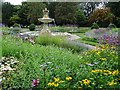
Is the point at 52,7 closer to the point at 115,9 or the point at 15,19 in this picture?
the point at 15,19

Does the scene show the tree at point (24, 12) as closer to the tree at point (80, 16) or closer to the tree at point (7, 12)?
the tree at point (7, 12)

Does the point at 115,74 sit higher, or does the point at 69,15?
the point at 69,15

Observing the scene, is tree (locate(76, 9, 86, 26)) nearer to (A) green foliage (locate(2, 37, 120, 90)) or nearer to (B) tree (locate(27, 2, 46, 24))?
(B) tree (locate(27, 2, 46, 24))

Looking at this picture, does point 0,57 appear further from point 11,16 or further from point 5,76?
point 11,16

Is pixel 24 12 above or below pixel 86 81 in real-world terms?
above

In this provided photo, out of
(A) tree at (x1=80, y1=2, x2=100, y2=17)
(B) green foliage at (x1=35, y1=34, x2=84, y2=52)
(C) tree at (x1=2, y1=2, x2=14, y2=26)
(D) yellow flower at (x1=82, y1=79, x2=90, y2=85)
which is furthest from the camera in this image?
(B) green foliage at (x1=35, y1=34, x2=84, y2=52)

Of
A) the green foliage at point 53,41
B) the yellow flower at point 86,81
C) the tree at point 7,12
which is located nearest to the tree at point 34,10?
the tree at point 7,12

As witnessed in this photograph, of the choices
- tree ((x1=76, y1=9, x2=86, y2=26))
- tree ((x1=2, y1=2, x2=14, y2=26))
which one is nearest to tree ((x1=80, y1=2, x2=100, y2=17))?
tree ((x1=76, y1=9, x2=86, y2=26))

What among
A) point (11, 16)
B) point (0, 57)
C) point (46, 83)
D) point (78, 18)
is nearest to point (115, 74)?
point (46, 83)

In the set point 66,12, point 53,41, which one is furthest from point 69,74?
point 53,41
